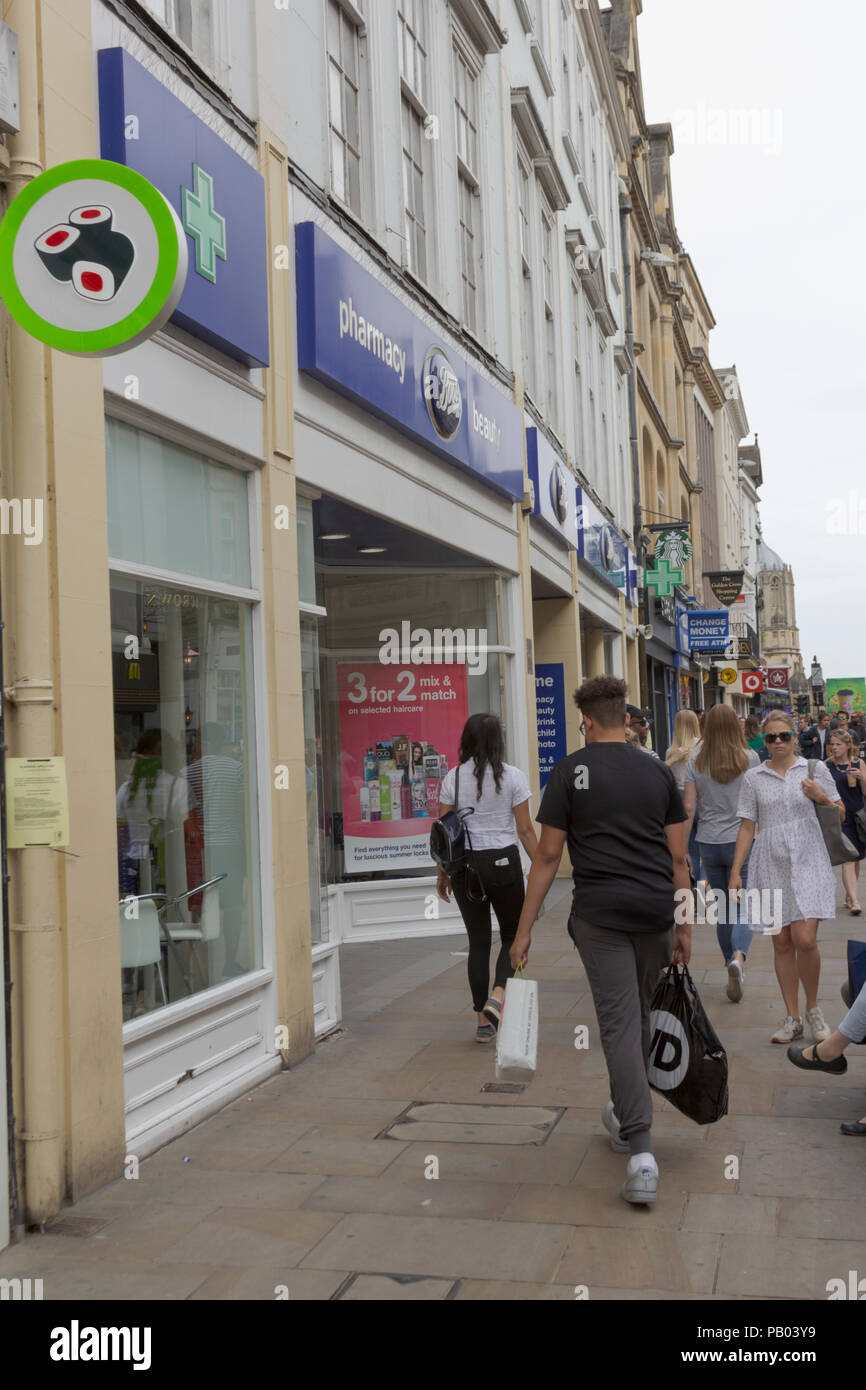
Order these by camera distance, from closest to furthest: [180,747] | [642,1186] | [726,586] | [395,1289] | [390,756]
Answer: [395,1289], [642,1186], [180,747], [390,756], [726,586]

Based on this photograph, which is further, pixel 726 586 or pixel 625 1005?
pixel 726 586

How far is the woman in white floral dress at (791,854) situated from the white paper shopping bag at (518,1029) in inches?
85.1

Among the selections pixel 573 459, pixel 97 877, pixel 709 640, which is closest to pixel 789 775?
pixel 97 877

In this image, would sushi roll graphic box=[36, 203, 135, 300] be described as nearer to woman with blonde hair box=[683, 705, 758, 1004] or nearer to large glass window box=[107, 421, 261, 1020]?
large glass window box=[107, 421, 261, 1020]

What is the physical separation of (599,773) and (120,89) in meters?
3.28

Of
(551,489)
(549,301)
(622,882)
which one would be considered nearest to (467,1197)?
(622,882)

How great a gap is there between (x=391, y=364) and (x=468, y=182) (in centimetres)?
422

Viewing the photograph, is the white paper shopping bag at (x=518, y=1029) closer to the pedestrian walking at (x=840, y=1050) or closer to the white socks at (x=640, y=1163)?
the white socks at (x=640, y=1163)

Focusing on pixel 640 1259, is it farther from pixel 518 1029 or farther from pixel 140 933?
pixel 140 933

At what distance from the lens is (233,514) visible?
22.3 feet

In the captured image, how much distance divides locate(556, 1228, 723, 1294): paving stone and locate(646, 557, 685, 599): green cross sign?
879 inches

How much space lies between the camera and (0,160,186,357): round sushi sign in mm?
4242

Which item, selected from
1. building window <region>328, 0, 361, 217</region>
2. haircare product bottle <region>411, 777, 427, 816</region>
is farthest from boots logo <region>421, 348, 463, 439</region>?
haircare product bottle <region>411, 777, 427, 816</region>

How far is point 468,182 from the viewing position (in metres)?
12.3
